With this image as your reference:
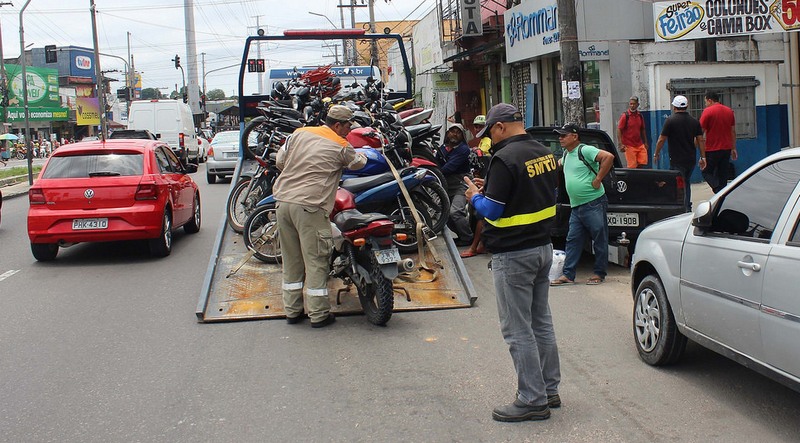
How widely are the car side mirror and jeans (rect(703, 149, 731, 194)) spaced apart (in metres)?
7.79

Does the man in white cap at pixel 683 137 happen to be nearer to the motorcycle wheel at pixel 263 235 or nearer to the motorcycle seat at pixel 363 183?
the motorcycle seat at pixel 363 183

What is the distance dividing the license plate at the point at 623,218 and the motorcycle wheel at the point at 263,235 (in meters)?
3.73

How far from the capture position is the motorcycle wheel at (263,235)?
28.8 feet

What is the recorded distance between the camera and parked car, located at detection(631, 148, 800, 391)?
4336 millimetres

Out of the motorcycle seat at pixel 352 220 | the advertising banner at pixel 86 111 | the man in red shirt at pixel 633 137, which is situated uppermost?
the advertising banner at pixel 86 111

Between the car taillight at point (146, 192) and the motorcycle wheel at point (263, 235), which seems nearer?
the motorcycle wheel at point (263, 235)

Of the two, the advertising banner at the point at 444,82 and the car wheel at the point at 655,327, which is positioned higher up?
the advertising banner at the point at 444,82

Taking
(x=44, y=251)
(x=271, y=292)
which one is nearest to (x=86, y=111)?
(x=44, y=251)

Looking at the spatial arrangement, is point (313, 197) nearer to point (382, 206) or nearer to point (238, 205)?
point (382, 206)

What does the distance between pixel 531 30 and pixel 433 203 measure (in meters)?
10.7

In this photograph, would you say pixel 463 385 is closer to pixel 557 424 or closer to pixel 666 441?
pixel 557 424

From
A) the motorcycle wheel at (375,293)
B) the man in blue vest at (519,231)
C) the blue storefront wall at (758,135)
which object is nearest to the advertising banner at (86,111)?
the blue storefront wall at (758,135)

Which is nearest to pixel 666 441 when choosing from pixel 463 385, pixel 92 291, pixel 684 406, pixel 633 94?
pixel 684 406

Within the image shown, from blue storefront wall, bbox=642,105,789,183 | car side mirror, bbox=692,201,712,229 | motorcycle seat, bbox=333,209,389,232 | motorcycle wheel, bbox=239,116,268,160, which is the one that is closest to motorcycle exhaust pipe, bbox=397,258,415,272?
motorcycle seat, bbox=333,209,389,232
